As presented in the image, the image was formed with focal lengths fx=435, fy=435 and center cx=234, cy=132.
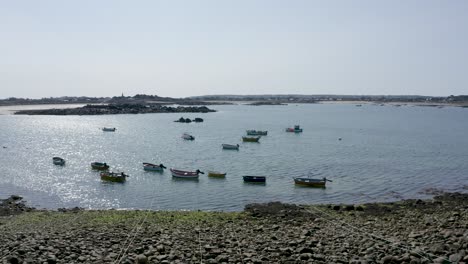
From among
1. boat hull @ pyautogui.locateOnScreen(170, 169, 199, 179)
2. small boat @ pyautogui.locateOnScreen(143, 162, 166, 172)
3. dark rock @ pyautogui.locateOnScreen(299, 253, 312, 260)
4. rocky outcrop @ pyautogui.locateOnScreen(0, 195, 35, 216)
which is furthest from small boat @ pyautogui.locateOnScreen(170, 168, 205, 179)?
dark rock @ pyautogui.locateOnScreen(299, 253, 312, 260)

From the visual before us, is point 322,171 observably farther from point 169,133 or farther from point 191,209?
point 169,133

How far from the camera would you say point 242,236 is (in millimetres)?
21266

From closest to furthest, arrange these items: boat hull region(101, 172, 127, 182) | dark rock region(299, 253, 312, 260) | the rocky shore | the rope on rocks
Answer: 1. the rope on rocks
2. dark rock region(299, 253, 312, 260)
3. boat hull region(101, 172, 127, 182)
4. the rocky shore

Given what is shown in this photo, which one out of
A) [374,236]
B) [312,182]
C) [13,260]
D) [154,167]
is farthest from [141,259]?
[154,167]

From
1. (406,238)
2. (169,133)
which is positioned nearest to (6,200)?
(406,238)

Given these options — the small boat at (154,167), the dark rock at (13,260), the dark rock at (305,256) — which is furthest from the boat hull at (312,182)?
the dark rock at (13,260)

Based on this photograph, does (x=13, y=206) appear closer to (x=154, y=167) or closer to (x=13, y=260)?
(x=154, y=167)

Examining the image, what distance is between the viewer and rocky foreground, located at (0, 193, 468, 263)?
16672 millimetres

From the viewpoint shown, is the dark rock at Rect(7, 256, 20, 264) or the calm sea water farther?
the calm sea water

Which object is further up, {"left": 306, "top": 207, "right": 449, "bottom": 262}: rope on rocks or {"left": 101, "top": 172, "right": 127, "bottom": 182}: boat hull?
{"left": 306, "top": 207, "right": 449, "bottom": 262}: rope on rocks

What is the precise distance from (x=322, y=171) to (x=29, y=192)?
99.5ft

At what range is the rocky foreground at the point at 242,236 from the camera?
16672 mm

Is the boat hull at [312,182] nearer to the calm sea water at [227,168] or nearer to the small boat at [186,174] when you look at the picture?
the calm sea water at [227,168]

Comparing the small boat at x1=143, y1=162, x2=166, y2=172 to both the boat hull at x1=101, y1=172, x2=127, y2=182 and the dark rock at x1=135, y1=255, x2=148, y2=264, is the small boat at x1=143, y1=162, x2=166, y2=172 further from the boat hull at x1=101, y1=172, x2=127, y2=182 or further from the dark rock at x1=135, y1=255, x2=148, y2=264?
the dark rock at x1=135, y1=255, x2=148, y2=264
